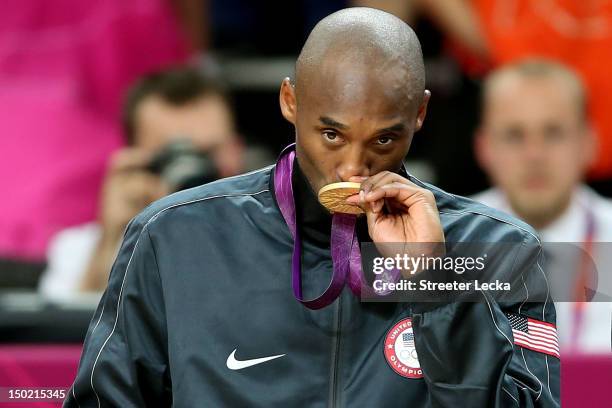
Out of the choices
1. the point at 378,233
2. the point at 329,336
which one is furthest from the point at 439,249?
the point at 329,336

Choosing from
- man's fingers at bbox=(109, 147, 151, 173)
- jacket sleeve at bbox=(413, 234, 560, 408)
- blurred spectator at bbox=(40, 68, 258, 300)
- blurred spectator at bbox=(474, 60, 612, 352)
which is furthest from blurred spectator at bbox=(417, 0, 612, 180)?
jacket sleeve at bbox=(413, 234, 560, 408)

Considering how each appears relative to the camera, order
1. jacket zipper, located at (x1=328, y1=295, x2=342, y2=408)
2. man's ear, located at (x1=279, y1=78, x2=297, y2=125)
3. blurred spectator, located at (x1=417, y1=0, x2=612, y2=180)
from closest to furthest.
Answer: jacket zipper, located at (x1=328, y1=295, x2=342, y2=408)
man's ear, located at (x1=279, y1=78, x2=297, y2=125)
blurred spectator, located at (x1=417, y1=0, x2=612, y2=180)

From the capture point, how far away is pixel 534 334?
2488 millimetres

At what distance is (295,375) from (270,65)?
3491 millimetres

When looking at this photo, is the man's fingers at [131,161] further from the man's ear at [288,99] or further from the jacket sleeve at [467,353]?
the jacket sleeve at [467,353]

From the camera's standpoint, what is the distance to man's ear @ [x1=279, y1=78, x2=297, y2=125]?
253 cm

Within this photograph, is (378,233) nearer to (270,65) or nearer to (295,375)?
(295,375)

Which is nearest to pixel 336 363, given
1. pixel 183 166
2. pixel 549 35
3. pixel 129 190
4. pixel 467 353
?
pixel 467 353

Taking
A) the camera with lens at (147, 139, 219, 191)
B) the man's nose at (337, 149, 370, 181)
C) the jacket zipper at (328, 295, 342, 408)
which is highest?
the man's nose at (337, 149, 370, 181)

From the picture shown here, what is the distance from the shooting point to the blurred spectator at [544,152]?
467 centimetres

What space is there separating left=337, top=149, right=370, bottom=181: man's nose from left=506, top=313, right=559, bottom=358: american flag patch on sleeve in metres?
0.42

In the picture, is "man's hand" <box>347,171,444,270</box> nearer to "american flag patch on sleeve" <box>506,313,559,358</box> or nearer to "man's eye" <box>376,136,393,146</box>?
"man's eye" <box>376,136,393,146</box>

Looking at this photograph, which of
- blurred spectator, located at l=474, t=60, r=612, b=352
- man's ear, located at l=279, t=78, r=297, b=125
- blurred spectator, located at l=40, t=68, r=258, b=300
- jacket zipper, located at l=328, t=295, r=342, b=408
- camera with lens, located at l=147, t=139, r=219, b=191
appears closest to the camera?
jacket zipper, located at l=328, t=295, r=342, b=408

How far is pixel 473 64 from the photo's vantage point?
18.0ft
